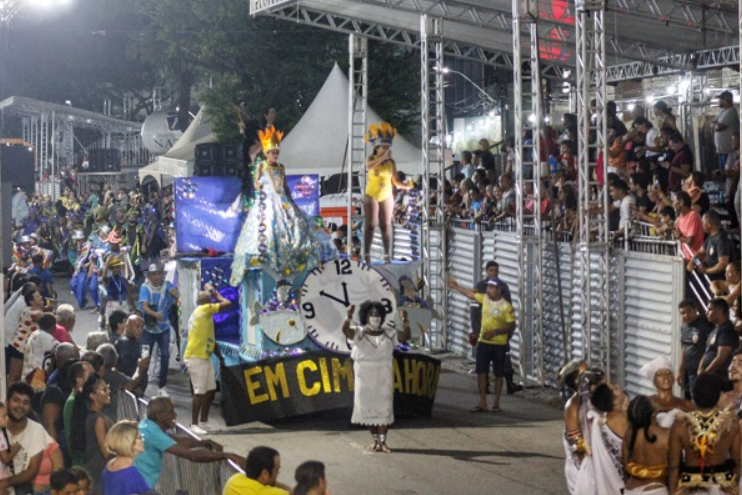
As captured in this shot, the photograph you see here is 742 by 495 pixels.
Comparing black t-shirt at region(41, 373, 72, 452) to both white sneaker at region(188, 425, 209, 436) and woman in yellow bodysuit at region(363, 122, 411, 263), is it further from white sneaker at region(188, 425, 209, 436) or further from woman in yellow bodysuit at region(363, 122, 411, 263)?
woman in yellow bodysuit at region(363, 122, 411, 263)

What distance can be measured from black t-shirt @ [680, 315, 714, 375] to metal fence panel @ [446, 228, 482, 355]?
26.7 ft

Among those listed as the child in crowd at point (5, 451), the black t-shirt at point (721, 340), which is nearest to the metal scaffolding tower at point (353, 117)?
the black t-shirt at point (721, 340)

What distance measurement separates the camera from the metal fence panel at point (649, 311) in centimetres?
1600

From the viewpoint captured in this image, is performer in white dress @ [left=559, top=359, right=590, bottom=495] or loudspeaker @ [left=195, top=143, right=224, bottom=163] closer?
performer in white dress @ [left=559, top=359, right=590, bottom=495]

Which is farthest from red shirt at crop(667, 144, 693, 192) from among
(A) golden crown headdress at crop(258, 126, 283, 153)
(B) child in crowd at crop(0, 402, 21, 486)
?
(B) child in crowd at crop(0, 402, 21, 486)

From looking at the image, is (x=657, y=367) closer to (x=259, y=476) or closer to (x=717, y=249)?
(x=259, y=476)

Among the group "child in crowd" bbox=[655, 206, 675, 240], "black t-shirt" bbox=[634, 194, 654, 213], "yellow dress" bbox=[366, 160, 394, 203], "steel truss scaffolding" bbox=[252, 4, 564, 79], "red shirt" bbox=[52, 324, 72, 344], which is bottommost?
"red shirt" bbox=[52, 324, 72, 344]

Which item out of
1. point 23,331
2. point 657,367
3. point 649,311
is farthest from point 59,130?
point 657,367

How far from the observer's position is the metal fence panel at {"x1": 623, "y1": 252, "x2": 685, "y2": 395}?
52.5 ft

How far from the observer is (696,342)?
1404 centimetres

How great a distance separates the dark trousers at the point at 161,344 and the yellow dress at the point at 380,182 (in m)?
4.08

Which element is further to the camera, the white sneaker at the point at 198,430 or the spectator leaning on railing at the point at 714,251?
the white sneaker at the point at 198,430

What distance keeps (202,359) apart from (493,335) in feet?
12.0

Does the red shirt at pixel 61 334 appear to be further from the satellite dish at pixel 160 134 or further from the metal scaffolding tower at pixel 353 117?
the satellite dish at pixel 160 134
